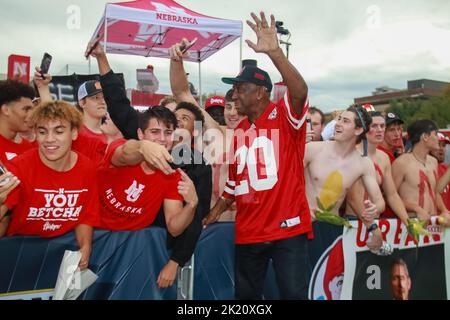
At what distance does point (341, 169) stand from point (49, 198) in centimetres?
Answer: 247

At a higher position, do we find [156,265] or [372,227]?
[372,227]

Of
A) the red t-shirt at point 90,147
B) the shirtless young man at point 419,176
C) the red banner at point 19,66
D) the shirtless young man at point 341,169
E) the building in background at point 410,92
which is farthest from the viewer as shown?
the building in background at point 410,92

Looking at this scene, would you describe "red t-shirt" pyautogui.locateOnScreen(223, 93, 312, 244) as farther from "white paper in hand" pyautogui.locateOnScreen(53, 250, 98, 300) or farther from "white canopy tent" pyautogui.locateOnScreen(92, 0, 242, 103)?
"white canopy tent" pyautogui.locateOnScreen(92, 0, 242, 103)

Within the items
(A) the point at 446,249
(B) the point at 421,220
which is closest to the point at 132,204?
(B) the point at 421,220

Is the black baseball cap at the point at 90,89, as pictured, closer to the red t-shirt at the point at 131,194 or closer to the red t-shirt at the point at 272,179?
the red t-shirt at the point at 131,194

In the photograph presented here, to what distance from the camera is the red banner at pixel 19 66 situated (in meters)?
8.82

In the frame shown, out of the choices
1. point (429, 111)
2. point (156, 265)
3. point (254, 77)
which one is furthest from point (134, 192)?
point (429, 111)

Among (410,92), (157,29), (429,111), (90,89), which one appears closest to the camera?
(90,89)

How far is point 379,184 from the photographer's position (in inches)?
173

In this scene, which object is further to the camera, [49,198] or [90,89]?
[90,89]

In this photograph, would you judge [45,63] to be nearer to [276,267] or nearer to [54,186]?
[54,186]

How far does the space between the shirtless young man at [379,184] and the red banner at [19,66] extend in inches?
278

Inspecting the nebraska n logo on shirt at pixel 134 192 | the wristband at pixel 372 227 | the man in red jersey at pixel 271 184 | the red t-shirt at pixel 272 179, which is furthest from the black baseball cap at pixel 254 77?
the wristband at pixel 372 227
